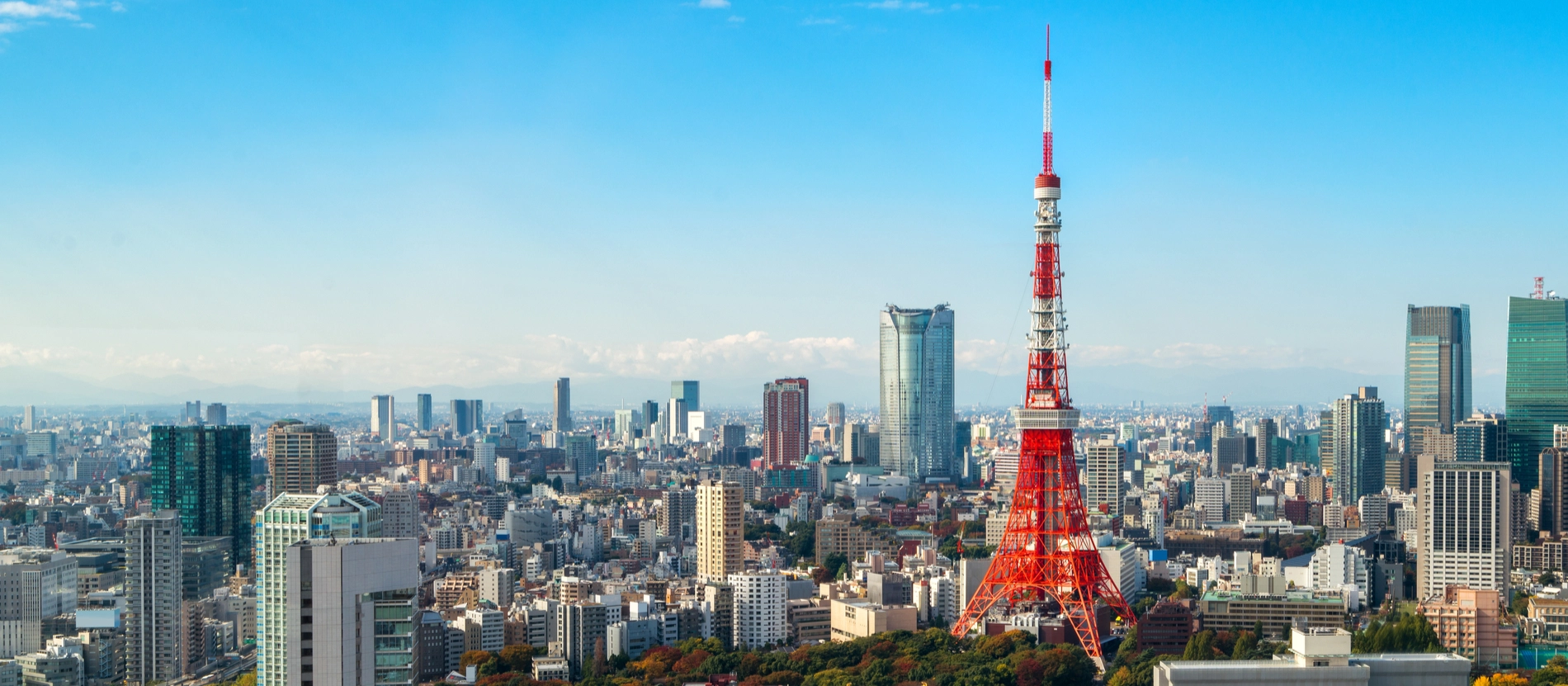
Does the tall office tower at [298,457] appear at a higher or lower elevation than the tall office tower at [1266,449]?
higher

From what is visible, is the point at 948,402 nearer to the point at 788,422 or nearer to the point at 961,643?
the point at 788,422

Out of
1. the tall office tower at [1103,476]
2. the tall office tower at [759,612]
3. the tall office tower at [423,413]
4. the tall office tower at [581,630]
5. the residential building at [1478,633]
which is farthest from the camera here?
the tall office tower at [423,413]

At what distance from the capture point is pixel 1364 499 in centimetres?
3412

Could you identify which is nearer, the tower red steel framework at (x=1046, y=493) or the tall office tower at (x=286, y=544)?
the tall office tower at (x=286, y=544)

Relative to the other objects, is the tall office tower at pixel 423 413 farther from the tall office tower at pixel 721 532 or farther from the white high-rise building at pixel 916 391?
the tall office tower at pixel 721 532

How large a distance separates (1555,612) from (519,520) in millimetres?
19771

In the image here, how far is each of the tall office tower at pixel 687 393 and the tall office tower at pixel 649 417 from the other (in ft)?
9.00

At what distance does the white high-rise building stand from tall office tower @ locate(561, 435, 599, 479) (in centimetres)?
1019

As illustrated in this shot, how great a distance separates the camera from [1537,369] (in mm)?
35469

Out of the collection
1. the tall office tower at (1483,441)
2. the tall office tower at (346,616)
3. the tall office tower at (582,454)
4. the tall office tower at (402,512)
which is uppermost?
the tall office tower at (346,616)

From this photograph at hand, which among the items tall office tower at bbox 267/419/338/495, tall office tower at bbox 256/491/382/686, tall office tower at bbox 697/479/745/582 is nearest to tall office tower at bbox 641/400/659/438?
tall office tower at bbox 267/419/338/495

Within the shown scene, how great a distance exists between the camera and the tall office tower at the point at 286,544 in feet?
29.8

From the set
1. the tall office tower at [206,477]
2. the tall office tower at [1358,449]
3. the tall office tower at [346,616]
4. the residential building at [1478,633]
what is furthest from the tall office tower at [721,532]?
the tall office tower at [1358,449]

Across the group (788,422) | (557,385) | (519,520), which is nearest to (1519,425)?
(519,520)
